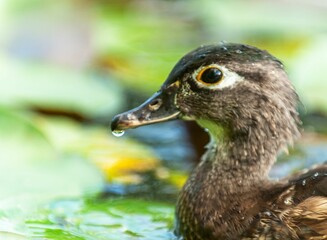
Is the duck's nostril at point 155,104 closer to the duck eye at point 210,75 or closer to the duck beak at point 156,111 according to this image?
the duck beak at point 156,111

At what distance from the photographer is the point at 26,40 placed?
769cm

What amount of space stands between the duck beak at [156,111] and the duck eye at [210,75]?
143 millimetres

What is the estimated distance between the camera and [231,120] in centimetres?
557

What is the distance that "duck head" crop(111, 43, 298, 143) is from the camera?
5.43m

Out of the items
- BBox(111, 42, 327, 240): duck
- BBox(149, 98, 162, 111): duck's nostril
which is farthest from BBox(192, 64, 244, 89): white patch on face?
BBox(149, 98, 162, 111): duck's nostril

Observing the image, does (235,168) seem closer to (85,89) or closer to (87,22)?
(85,89)

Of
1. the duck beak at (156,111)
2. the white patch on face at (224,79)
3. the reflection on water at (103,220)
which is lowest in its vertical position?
the reflection on water at (103,220)

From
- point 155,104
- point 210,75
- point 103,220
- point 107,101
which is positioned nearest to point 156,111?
point 155,104

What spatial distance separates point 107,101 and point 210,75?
70.1 inches

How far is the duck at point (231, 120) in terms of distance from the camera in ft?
17.7

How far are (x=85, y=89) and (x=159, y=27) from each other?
2.30m

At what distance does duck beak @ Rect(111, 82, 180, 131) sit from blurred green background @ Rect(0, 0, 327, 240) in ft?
1.99

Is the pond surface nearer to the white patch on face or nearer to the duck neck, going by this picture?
the duck neck

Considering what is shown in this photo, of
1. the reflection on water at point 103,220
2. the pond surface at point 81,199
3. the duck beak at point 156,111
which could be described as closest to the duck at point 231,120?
the duck beak at point 156,111
